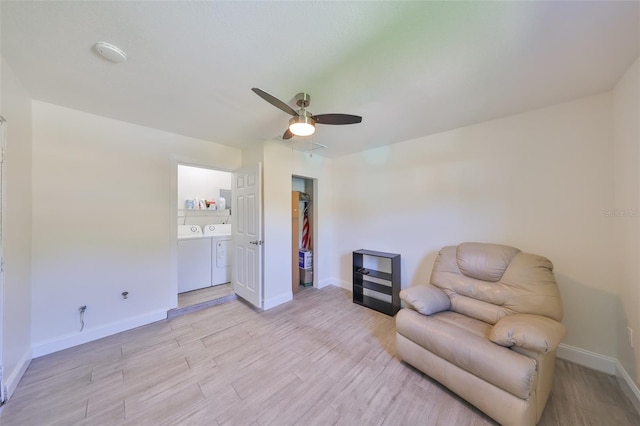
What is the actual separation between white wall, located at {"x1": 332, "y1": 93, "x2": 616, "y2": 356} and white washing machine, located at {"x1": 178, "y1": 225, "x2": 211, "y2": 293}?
2.96 meters

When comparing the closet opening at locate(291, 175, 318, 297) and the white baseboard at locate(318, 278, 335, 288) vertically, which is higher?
the closet opening at locate(291, 175, 318, 297)

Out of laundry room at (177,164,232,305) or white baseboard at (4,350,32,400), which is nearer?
white baseboard at (4,350,32,400)

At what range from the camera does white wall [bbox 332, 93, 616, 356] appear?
6.25 ft

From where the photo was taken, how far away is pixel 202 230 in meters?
4.43

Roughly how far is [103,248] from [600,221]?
4956mm

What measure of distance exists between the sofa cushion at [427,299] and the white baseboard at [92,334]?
2.99 meters

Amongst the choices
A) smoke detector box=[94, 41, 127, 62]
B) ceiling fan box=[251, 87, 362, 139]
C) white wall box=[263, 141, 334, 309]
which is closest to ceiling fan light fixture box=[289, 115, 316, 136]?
ceiling fan box=[251, 87, 362, 139]

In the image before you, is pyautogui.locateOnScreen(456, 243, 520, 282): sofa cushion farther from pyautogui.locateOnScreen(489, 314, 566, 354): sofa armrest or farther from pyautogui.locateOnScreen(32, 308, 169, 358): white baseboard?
pyautogui.locateOnScreen(32, 308, 169, 358): white baseboard

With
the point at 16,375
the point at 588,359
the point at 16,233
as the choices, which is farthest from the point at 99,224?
the point at 588,359

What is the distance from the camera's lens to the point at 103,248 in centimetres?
242

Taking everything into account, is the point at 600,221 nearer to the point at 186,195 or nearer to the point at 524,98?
the point at 524,98

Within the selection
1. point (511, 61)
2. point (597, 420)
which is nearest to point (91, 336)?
point (597, 420)

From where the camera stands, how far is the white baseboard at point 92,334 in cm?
209

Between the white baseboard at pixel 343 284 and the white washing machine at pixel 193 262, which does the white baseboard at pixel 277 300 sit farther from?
the white washing machine at pixel 193 262
